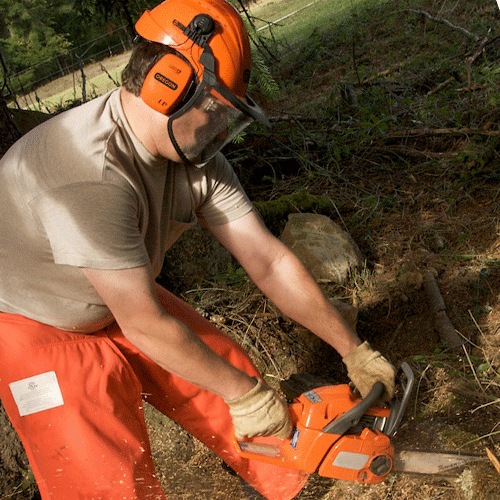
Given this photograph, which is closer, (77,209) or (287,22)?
(77,209)

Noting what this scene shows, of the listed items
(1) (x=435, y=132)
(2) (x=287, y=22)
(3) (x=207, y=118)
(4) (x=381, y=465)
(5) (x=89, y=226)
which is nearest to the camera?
(5) (x=89, y=226)

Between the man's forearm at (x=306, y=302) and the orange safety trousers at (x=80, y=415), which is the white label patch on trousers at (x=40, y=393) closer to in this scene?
the orange safety trousers at (x=80, y=415)

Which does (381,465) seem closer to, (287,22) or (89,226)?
(89,226)

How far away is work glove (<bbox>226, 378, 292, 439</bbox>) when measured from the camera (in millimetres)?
1789

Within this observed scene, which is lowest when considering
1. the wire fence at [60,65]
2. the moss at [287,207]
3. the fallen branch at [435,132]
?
the fallen branch at [435,132]

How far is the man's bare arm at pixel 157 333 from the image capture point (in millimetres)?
1586

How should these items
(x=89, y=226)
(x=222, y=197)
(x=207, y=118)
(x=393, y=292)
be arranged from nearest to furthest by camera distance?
(x=89, y=226), (x=207, y=118), (x=222, y=197), (x=393, y=292)

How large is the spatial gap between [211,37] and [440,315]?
209 cm

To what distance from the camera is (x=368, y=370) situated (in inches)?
79.3

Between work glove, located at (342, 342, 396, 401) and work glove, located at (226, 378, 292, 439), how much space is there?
361mm

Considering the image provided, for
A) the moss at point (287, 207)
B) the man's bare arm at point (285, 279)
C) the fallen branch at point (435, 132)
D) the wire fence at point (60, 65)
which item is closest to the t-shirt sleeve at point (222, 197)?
the man's bare arm at point (285, 279)

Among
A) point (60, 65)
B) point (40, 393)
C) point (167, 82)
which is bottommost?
point (40, 393)

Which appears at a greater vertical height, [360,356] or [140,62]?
[140,62]

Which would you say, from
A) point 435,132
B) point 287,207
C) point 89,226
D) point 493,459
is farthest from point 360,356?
point 435,132
